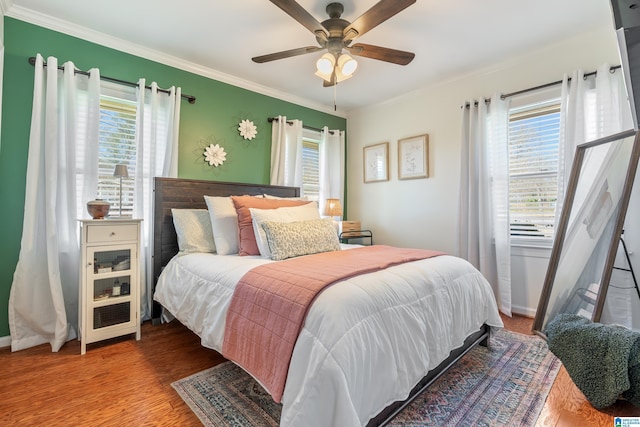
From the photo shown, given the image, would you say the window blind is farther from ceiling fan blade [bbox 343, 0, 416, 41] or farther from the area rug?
the area rug

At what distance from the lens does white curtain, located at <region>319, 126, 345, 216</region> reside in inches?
164

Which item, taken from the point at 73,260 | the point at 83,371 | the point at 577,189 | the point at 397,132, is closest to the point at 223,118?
the point at 73,260

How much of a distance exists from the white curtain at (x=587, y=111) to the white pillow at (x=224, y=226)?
2.87 m

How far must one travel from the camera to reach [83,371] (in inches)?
75.0

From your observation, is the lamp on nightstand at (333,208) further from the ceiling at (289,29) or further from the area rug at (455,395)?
the area rug at (455,395)

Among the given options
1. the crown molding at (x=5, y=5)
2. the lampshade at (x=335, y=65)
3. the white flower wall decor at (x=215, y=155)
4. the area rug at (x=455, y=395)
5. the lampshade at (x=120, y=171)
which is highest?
the crown molding at (x=5, y=5)

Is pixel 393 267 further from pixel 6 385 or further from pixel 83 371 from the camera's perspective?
pixel 6 385

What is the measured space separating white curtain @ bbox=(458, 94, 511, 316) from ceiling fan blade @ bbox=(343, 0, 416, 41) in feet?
5.96

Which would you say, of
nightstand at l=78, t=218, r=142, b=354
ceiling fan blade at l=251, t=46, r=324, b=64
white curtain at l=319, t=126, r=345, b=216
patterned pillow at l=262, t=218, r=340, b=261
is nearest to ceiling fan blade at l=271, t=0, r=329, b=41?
ceiling fan blade at l=251, t=46, r=324, b=64

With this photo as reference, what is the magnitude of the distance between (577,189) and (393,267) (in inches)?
74.5

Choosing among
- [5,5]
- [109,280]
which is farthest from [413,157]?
[5,5]

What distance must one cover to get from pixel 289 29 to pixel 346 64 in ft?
2.16

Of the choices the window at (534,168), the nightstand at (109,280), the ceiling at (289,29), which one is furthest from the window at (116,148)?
the window at (534,168)

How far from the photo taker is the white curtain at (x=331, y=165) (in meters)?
4.18
